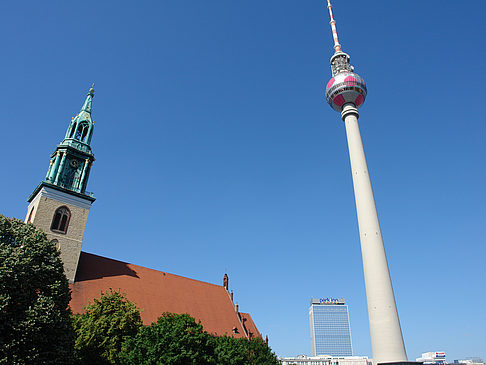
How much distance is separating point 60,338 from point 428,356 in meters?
231

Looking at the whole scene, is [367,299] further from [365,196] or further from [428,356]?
[428,356]

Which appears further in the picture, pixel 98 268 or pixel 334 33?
pixel 334 33

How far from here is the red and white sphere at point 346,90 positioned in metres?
46.7

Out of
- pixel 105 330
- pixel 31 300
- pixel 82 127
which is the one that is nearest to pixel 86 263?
pixel 105 330

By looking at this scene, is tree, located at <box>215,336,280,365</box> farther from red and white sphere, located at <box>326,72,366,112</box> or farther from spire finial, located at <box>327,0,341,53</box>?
spire finial, located at <box>327,0,341,53</box>

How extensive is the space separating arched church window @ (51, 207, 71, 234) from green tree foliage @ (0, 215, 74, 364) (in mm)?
16931

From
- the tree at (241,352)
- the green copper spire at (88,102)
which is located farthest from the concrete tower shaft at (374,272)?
the green copper spire at (88,102)

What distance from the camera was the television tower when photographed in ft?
106

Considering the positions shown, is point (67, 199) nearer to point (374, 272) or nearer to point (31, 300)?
point (31, 300)

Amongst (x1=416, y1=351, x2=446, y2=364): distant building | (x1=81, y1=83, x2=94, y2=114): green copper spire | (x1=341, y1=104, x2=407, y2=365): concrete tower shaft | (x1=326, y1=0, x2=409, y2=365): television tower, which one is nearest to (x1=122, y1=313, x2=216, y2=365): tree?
(x1=341, y1=104, x2=407, y2=365): concrete tower shaft

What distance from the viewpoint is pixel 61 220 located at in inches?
1570

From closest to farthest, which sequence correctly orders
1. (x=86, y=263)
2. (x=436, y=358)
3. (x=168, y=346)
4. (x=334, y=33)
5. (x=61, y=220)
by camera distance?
(x=168, y=346), (x=61, y=220), (x=86, y=263), (x=334, y=33), (x=436, y=358)

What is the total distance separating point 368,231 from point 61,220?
35.3 m

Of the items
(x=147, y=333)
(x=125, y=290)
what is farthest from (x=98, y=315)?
(x=125, y=290)
